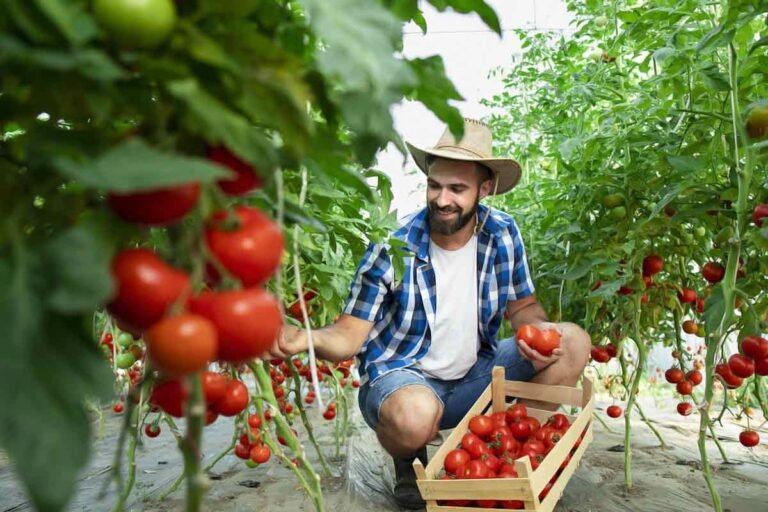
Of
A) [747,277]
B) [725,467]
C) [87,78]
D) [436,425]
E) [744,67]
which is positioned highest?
[744,67]

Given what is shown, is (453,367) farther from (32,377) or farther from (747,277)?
(32,377)

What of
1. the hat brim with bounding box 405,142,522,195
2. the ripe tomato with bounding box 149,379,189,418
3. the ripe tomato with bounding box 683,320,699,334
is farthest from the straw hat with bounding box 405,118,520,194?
the ripe tomato with bounding box 149,379,189,418

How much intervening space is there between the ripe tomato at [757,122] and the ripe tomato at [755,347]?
0.52m

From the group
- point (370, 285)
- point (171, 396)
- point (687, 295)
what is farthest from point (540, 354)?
point (171, 396)

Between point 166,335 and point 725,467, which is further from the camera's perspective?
point 725,467

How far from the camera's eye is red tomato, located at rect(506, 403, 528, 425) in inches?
83.1

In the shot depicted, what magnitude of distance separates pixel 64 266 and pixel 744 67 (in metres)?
1.67

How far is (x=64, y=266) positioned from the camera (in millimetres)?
370

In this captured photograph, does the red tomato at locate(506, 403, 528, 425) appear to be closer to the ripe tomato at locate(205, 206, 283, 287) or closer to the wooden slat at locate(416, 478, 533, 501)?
the wooden slat at locate(416, 478, 533, 501)

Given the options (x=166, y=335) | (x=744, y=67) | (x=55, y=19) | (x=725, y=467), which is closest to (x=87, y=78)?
(x=55, y=19)

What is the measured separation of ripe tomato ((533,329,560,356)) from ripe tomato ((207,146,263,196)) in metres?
1.70

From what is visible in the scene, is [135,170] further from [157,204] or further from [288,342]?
[288,342]

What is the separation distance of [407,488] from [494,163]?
3.99 ft

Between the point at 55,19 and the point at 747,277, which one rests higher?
the point at 55,19
